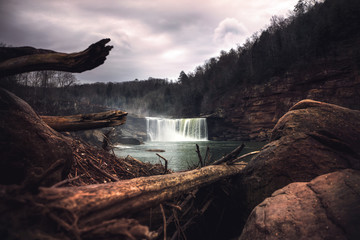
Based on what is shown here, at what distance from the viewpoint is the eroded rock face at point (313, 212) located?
1.50 meters

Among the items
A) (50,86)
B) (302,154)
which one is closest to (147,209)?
(302,154)

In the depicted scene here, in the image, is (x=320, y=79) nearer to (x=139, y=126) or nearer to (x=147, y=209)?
(x=147, y=209)

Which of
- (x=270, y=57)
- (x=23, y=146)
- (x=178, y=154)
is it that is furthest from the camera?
(x=270, y=57)

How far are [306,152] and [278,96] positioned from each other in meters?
30.5

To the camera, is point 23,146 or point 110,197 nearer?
point 110,197

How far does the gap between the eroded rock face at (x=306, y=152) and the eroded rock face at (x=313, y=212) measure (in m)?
0.53

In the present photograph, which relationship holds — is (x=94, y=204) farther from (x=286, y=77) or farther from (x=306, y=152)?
(x=286, y=77)

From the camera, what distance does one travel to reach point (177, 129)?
1507 inches

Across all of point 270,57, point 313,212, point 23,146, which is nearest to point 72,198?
point 23,146

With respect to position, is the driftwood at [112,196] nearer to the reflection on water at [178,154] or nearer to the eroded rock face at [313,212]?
the eroded rock face at [313,212]

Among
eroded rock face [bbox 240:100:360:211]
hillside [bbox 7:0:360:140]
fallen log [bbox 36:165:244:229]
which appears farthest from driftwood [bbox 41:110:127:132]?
hillside [bbox 7:0:360:140]

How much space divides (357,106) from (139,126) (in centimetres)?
3755

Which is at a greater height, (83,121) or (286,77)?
(286,77)

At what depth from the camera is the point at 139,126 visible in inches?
1676
